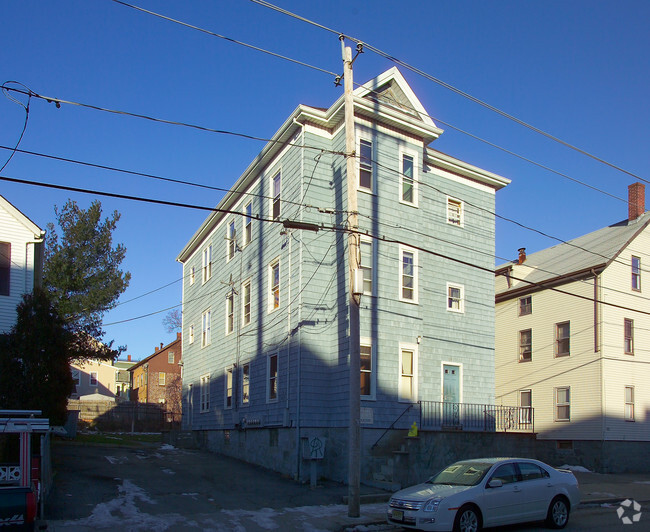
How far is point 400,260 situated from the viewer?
21.0 meters

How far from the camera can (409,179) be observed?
852 inches

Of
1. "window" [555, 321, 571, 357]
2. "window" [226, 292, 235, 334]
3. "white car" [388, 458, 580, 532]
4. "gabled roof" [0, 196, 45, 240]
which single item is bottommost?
"white car" [388, 458, 580, 532]

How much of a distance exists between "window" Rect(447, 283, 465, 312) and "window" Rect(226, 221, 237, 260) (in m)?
9.26

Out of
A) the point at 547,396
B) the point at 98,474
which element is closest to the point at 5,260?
the point at 98,474

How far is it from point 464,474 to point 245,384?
12970 millimetres

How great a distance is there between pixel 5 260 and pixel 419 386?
14.7 m

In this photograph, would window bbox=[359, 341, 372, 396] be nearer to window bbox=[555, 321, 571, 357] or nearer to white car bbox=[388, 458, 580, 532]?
white car bbox=[388, 458, 580, 532]

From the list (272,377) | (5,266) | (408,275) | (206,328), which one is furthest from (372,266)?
(206,328)

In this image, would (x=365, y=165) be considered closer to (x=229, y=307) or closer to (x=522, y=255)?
(x=229, y=307)

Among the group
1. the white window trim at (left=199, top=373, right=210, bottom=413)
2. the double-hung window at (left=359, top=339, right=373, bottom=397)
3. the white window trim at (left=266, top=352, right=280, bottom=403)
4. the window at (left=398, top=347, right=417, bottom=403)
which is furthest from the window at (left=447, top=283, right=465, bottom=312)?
the white window trim at (left=199, top=373, right=210, bottom=413)

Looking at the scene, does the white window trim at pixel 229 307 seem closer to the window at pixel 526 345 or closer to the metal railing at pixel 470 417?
the metal railing at pixel 470 417

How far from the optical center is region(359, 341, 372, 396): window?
63.5 ft

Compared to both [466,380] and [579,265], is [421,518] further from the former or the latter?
[579,265]

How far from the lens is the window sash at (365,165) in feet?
67.5
